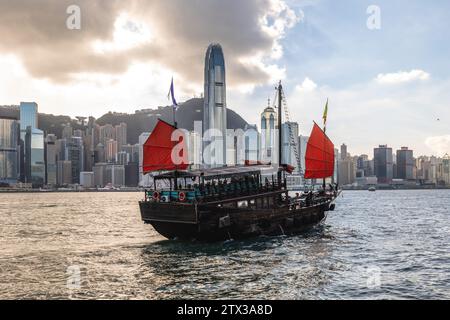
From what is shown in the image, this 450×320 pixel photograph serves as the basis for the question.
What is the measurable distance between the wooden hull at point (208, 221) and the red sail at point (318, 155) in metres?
10.5

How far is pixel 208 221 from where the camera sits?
27344mm

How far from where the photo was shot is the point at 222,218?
27.8 metres

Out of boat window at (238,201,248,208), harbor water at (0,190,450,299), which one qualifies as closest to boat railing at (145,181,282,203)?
boat window at (238,201,248,208)

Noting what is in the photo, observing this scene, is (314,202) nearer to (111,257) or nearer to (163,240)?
(163,240)

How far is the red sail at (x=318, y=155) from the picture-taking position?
40938mm

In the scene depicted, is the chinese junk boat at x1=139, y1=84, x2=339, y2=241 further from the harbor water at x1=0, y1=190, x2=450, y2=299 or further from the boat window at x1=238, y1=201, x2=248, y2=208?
the harbor water at x1=0, y1=190, x2=450, y2=299

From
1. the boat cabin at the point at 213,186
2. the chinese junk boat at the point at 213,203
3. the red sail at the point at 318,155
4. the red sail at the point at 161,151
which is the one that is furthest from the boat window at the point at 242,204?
the red sail at the point at 318,155

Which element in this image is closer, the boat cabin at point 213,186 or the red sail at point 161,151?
the boat cabin at point 213,186

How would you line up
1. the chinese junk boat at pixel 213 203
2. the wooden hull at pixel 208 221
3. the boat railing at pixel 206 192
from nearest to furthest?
the wooden hull at pixel 208 221
the chinese junk boat at pixel 213 203
the boat railing at pixel 206 192

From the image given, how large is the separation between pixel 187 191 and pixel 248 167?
649cm

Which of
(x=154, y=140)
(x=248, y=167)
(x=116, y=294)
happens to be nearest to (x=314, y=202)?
(x=248, y=167)

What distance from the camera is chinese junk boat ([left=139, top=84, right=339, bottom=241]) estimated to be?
27453 mm

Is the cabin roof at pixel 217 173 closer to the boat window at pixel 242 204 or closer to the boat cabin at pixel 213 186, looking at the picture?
the boat cabin at pixel 213 186

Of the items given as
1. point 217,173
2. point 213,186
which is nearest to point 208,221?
point 213,186
